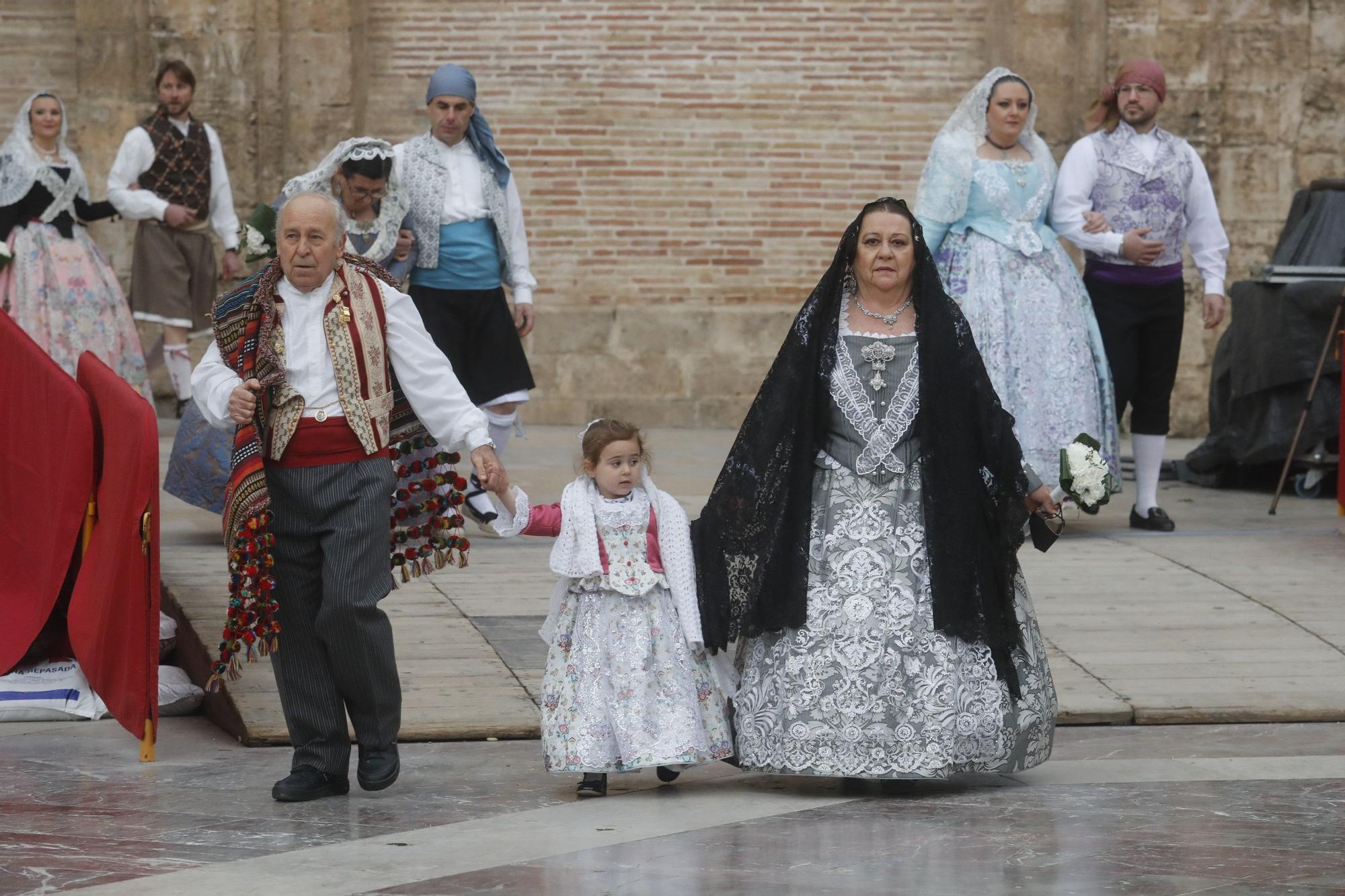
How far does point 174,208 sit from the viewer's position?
11.7 meters

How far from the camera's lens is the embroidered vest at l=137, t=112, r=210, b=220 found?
11766 millimetres

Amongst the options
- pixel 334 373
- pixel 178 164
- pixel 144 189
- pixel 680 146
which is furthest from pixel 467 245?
pixel 680 146

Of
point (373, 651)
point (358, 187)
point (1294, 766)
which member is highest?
point (358, 187)

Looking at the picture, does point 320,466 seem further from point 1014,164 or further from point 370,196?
point 1014,164

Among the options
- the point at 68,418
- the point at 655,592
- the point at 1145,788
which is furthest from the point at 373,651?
the point at 1145,788

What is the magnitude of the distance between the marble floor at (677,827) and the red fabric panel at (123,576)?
0.78 ft

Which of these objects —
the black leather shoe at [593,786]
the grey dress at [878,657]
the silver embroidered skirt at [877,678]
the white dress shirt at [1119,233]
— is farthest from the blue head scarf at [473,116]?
the black leather shoe at [593,786]

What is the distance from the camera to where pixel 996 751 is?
224 inches

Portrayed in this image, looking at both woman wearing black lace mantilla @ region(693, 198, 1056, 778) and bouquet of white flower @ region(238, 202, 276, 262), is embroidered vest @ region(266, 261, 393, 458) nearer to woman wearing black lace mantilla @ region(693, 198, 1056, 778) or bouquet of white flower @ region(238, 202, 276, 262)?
woman wearing black lace mantilla @ region(693, 198, 1056, 778)

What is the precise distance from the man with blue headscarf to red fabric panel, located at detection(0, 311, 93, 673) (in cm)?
239

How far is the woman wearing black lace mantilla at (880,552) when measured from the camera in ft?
18.6

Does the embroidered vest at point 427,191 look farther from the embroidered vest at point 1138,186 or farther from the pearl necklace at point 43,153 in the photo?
the pearl necklace at point 43,153

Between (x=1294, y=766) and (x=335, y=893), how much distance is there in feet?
9.55

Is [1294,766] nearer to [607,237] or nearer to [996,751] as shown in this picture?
[996,751]
